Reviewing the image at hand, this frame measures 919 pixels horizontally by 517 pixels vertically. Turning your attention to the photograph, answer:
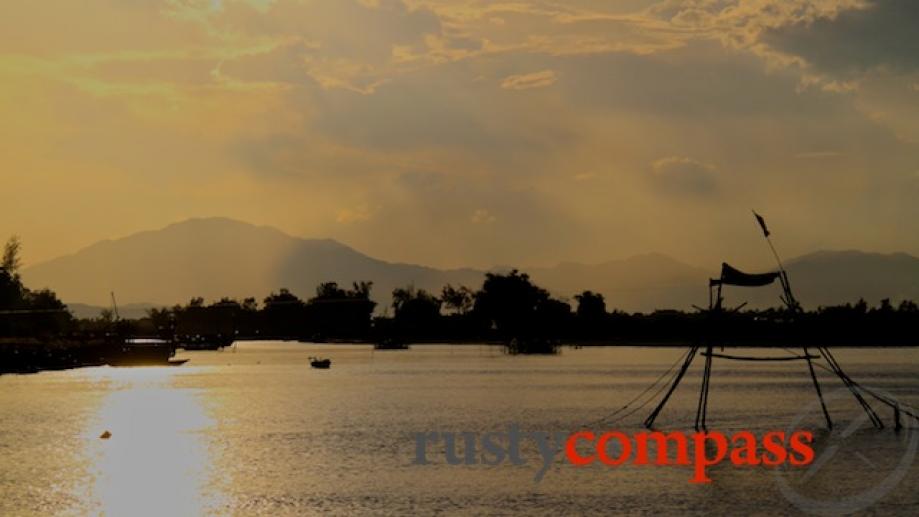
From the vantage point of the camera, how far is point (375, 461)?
235ft

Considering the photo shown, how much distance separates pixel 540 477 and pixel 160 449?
30.7 m

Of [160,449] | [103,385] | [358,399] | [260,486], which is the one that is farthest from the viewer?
[103,385]

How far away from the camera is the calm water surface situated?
2156 inches

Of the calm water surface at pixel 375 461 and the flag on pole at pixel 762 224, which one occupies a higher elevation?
the flag on pole at pixel 762 224

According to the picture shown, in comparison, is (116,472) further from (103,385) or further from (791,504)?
(103,385)

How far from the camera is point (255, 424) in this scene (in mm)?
103125

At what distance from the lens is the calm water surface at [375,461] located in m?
54.8

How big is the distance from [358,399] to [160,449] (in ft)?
179

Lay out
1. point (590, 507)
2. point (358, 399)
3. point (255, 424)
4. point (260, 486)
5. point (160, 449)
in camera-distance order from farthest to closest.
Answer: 1. point (358, 399)
2. point (255, 424)
3. point (160, 449)
4. point (260, 486)
5. point (590, 507)

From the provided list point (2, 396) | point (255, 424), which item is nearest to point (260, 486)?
point (255, 424)

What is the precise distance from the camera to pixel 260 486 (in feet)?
202

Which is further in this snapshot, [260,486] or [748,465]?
[748,465]

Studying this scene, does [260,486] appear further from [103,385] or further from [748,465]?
[103,385]

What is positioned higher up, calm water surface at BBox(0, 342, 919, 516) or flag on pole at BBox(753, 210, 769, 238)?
flag on pole at BBox(753, 210, 769, 238)
